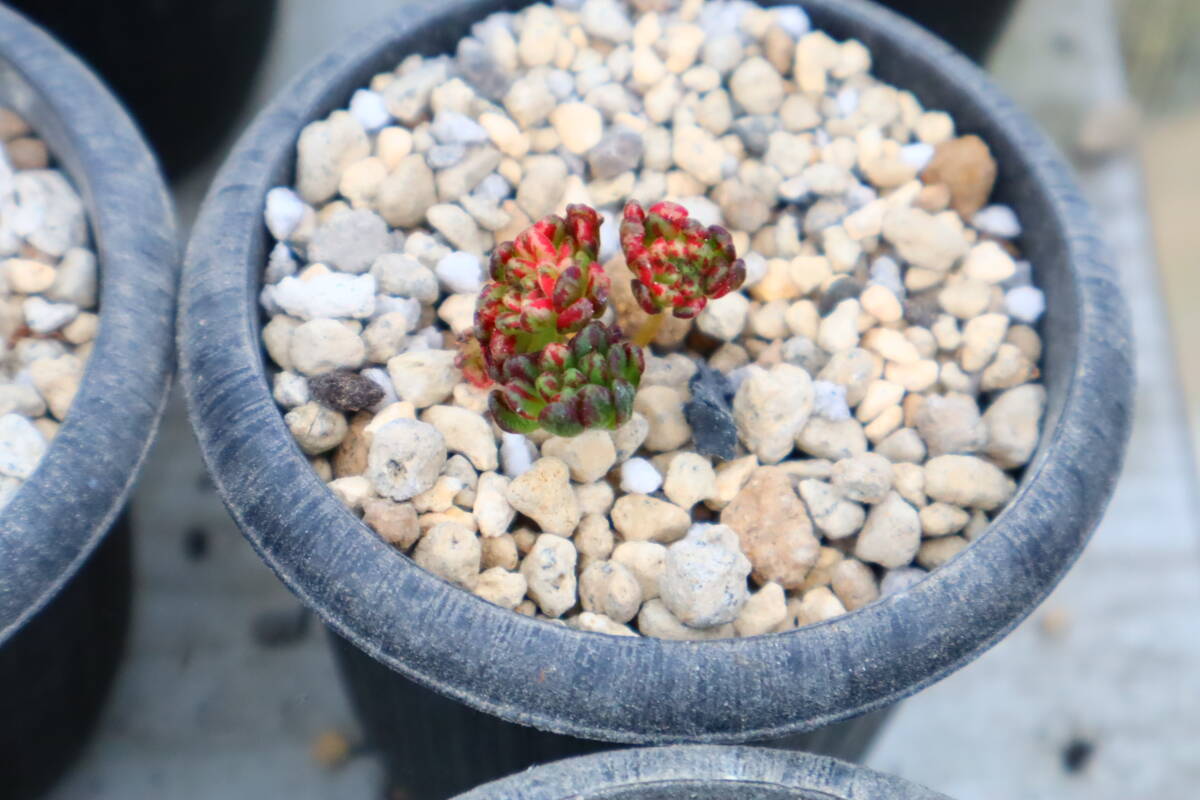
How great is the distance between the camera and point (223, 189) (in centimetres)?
105

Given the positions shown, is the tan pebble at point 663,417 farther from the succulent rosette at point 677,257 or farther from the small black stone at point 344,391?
the small black stone at point 344,391

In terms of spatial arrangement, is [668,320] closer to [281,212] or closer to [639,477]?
[639,477]

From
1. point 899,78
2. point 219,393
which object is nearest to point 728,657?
point 219,393

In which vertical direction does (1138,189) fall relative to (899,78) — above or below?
below

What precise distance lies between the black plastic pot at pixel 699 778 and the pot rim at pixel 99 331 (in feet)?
1.29

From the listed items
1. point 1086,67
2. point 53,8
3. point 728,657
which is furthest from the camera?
point 1086,67

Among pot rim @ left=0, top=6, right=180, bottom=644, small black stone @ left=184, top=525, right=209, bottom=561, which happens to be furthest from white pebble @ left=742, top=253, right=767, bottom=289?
small black stone @ left=184, top=525, right=209, bottom=561

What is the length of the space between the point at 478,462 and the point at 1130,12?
1983mm

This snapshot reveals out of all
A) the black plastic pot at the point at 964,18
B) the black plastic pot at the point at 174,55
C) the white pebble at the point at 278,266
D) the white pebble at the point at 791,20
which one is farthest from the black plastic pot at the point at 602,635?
the black plastic pot at the point at 964,18

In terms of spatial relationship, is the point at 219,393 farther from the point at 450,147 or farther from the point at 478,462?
the point at 450,147

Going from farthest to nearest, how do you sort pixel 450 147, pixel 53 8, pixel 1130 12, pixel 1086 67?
1. pixel 1130 12
2. pixel 1086 67
3. pixel 53 8
4. pixel 450 147


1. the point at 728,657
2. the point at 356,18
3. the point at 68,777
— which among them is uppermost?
the point at 728,657

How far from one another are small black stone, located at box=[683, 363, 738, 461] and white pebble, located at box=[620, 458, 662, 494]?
0.16 feet

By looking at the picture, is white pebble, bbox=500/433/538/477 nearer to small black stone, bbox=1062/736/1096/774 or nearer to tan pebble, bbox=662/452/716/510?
tan pebble, bbox=662/452/716/510
